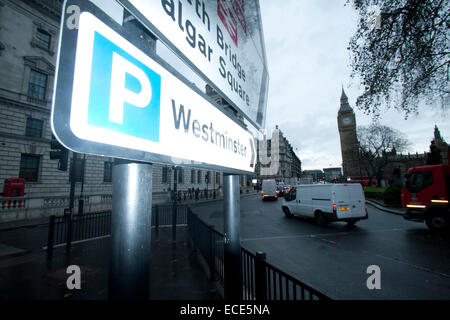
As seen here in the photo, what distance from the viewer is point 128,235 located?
723 millimetres

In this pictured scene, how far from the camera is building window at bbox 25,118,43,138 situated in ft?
57.3

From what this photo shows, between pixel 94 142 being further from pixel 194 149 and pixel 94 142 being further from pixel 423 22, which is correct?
pixel 423 22

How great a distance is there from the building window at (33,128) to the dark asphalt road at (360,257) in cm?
1946

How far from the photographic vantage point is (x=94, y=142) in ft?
1.83

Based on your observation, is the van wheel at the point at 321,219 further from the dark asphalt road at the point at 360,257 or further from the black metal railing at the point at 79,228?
the black metal railing at the point at 79,228

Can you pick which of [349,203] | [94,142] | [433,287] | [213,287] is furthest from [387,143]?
[94,142]

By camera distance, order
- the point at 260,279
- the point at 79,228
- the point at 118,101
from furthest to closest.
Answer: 1. the point at 79,228
2. the point at 260,279
3. the point at 118,101

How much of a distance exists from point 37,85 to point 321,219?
81.4 feet

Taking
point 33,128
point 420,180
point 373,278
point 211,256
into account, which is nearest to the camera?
point 211,256

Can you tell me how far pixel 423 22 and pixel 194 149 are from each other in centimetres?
1182

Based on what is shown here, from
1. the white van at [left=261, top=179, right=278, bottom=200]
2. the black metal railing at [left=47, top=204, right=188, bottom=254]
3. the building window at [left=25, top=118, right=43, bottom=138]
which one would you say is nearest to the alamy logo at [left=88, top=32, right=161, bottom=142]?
the black metal railing at [left=47, top=204, right=188, bottom=254]

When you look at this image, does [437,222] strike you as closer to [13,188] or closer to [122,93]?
[122,93]

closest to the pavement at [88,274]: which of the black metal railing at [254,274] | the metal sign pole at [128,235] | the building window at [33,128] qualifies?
the black metal railing at [254,274]

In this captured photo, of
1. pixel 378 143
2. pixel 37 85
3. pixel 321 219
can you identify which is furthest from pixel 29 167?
pixel 378 143
